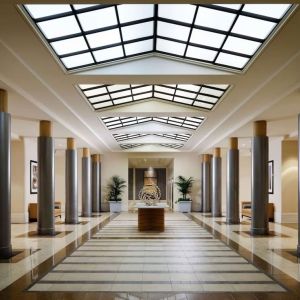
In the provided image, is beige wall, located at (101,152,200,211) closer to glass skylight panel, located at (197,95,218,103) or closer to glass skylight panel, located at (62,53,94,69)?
glass skylight panel, located at (197,95,218,103)

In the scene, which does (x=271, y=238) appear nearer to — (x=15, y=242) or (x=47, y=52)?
(x=15, y=242)

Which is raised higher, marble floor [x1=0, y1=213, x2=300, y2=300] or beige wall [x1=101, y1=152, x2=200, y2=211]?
beige wall [x1=101, y1=152, x2=200, y2=211]

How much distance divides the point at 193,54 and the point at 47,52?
3.25 meters

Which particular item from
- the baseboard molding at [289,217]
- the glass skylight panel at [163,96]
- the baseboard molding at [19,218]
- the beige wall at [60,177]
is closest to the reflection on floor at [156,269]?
the glass skylight panel at [163,96]

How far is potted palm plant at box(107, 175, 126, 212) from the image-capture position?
2681cm

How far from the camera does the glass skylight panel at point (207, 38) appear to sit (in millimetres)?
8289

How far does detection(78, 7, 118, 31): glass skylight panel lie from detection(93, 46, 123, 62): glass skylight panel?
0.94 m

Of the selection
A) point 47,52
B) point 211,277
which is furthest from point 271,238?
point 47,52

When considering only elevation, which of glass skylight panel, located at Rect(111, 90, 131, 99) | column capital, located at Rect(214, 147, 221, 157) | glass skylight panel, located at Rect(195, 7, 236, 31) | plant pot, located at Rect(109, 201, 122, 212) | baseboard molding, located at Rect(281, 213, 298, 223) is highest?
glass skylight panel, located at Rect(195, 7, 236, 31)

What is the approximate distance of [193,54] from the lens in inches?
363

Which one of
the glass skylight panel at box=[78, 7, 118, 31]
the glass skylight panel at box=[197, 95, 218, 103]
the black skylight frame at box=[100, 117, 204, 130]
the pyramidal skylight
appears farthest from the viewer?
the black skylight frame at box=[100, 117, 204, 130]

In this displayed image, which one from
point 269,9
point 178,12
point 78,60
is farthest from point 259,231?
point 269,9

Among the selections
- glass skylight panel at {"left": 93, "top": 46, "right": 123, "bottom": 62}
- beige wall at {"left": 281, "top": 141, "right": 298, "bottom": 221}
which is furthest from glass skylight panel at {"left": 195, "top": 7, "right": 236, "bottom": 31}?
beige wall at {"left": 281, "top": 141, "right": 298, "bottom": 221}

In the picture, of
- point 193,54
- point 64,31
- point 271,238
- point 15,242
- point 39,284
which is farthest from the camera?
point 271,238
